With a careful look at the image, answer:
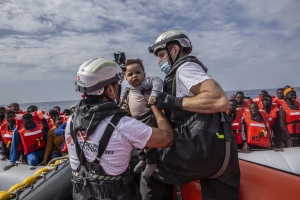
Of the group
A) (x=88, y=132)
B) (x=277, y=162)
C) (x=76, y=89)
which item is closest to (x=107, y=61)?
(x=76, y=89)

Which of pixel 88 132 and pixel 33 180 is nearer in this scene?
pixel 88 132

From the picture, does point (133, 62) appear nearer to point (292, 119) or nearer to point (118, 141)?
point (118, 141)

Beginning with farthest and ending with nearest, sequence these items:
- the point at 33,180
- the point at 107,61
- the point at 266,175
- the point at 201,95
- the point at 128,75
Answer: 1. the point at 33,180
2. the point at 128,75
3. the point at 266,175
4. the point at 107,61
5. the point at 201,95

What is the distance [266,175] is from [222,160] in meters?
0.66

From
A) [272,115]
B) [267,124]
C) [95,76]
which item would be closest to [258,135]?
[267,124]

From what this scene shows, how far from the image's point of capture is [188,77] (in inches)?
72.4

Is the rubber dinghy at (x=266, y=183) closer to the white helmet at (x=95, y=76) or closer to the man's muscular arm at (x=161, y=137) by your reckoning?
the man's muscular arm at (x=161, y=137)

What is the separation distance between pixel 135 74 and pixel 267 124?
4.77 meters

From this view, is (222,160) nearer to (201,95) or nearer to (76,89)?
(201,95)

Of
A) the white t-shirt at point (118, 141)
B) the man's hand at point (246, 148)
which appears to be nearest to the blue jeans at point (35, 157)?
the man's hand at point (246, 148)

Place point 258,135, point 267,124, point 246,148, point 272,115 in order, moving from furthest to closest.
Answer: point 272,115 < point 267,124 < point 258,135 < point 246,148

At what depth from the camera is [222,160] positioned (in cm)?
180

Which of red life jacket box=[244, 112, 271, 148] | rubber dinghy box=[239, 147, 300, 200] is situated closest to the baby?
rubber dinghy box=[239, 147, 300, 200]

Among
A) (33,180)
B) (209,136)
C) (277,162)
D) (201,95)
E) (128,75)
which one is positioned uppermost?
(128,75)
